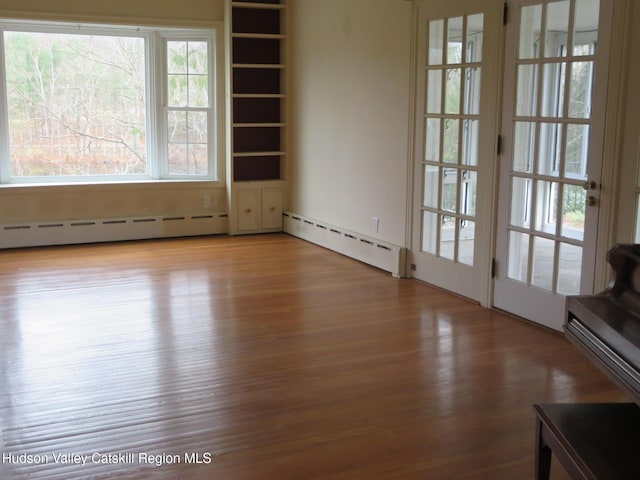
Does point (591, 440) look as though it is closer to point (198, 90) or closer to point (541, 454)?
point (541, 454)

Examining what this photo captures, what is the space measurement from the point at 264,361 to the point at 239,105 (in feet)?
14.1

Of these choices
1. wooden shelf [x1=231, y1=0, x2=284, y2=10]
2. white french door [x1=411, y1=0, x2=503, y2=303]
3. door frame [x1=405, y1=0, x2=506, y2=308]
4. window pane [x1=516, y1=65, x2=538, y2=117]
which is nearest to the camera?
window pane [x1=516, y1=65, x2=538, y2=117]

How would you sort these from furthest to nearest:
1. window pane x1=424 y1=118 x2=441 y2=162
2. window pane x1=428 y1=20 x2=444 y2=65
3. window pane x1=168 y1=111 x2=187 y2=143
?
window pane x1=168 y1=111 x2=187 y2=143
window pane x1=424 y1=118 x2=441 y2=162
window pane x1=428 y1=20 x2=444 y2=65

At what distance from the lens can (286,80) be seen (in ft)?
25.2

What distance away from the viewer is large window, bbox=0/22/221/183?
7070 millimetres

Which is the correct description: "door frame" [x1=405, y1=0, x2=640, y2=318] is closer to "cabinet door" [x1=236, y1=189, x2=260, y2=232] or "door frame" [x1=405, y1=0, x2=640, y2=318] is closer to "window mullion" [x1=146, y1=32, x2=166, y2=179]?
"cabinet door" [x1=236, y1=189, x2=260, y2=232]

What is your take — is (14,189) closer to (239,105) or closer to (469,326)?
(239,105)

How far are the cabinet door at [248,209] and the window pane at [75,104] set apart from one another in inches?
43.2

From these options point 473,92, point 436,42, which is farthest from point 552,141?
point 436,42

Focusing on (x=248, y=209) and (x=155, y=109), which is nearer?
(x=155, y=109)

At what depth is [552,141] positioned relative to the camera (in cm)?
447

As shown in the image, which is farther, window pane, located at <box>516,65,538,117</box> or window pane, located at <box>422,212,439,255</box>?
window pane, located at <box>422,212,439,255</box>

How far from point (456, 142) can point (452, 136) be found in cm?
7

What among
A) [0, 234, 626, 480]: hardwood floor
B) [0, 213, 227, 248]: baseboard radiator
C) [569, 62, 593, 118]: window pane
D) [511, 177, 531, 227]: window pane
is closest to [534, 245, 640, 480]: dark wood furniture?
[0, 234, 626, 480]: hardwood floor
